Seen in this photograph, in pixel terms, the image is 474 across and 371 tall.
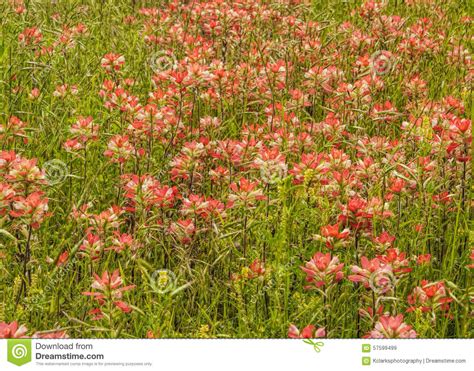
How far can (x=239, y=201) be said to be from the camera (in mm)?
3125

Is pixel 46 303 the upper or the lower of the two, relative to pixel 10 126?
lower

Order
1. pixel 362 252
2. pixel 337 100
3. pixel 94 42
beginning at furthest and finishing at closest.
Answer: pixel 94 42, pixel 337 100, pixel 362 252

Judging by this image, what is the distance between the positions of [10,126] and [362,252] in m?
1.88

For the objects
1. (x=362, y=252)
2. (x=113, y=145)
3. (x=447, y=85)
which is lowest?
(x=447, y=85)

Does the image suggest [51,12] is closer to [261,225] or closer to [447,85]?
[447,85]

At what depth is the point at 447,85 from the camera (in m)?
5.12

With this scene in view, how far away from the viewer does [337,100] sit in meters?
4.66

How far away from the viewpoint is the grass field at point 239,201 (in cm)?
276

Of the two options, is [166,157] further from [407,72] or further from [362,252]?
[407,72]

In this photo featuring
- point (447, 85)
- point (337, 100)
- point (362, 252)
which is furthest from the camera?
point (447, 85)

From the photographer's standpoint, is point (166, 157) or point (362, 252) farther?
point (166, 157)

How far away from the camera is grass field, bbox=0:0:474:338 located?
276cm
